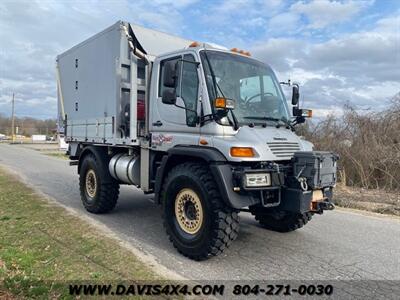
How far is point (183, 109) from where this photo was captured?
224 inches

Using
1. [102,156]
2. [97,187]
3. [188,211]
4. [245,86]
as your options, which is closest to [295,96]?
[245,86]

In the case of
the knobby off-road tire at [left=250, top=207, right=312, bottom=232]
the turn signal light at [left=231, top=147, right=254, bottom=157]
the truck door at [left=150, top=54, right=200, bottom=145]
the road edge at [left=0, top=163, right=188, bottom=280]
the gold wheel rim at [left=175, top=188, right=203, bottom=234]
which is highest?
the truck door at [left=150, top=54, right=200, bottom=145]

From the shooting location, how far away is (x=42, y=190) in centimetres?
1115

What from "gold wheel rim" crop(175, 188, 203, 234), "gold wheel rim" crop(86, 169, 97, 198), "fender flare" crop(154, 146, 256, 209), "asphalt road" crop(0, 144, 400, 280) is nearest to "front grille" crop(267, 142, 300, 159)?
"fender flare" crop(154, 146, 256, 209)

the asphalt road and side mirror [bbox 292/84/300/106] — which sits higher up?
side mirror [bbox 292/84/300/106]

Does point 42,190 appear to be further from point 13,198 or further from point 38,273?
point 38,273

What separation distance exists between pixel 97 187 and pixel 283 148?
4.20 metres

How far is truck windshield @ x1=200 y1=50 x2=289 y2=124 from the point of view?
17.8ft

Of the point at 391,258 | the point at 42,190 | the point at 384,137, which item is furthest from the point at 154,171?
the point at 384,137

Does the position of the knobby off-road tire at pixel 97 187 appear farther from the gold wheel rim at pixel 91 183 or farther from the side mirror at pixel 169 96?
the side mirror at pixel 169 96

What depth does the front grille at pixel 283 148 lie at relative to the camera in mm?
5180

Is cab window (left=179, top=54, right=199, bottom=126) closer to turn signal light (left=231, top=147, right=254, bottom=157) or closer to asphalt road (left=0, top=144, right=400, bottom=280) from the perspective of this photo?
turn signal light (left=231, top=147, right=254, bottom=157)

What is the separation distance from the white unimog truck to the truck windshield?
18 mm

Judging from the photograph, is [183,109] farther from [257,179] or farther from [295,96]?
[295,96]
